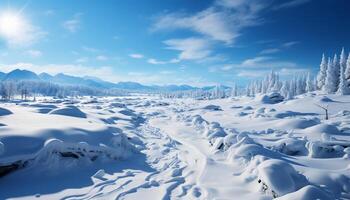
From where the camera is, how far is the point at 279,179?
22.9 ft

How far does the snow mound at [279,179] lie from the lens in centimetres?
679

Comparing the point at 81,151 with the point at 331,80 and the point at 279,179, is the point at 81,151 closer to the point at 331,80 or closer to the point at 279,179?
the point at 279,179

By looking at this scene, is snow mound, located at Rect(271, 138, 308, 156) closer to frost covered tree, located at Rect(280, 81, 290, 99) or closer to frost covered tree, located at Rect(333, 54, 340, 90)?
frost covered tree, located at Rect(333, 54, 340, 90)

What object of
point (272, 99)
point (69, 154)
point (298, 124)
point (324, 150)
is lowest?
point (69, 154)

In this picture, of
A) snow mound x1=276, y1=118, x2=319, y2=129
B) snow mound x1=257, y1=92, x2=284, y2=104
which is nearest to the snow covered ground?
snow mound x1=276, y1=118, x2=319, y2=129

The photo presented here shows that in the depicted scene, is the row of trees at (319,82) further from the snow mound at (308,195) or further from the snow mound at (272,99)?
the snow mound at (308,195)

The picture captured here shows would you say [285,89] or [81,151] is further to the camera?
[285,89]

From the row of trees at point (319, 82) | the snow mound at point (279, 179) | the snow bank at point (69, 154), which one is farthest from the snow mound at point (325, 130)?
the row of trees at point (319, 82)

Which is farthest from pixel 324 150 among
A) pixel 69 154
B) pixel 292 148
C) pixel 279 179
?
pixel 69 154

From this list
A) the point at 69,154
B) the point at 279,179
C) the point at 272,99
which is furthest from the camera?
the point at 272,99

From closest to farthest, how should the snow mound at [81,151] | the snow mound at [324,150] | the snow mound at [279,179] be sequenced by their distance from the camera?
the snow mound at [279,179]
the snow mound at [81,151]
the snow mound at [324,150]

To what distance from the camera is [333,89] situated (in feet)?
217

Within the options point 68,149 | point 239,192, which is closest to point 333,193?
point 239,192

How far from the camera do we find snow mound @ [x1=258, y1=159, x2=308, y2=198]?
6789 millimetres
